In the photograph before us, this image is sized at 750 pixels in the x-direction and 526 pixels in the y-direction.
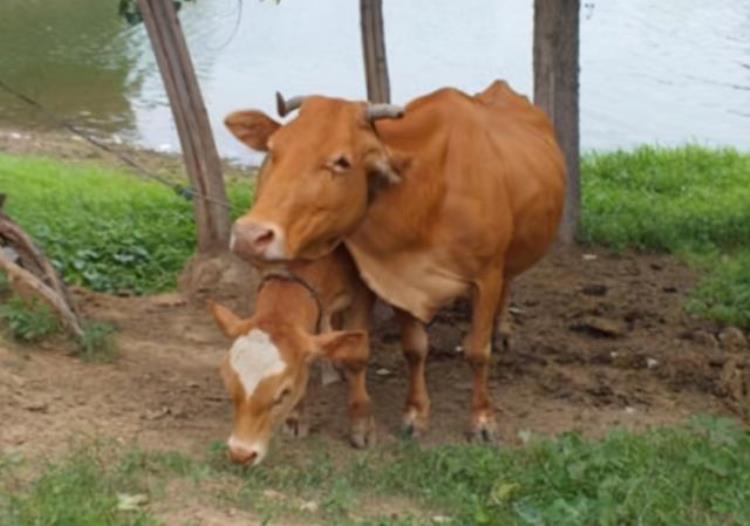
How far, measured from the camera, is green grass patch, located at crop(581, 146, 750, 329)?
9.70m

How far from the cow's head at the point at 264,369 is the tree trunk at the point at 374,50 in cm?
310

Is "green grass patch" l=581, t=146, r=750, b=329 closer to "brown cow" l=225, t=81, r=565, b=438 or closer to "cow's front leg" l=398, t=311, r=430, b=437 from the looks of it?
"brown cow" l=225, t=81, r=565, b=438

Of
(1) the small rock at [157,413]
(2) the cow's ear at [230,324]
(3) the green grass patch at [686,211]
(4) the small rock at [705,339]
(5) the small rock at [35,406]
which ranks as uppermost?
(2) the cow's ear at [230,324]

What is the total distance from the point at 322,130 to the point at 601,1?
19.6 meters

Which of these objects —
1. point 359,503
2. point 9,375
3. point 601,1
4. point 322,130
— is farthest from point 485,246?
point 601,1

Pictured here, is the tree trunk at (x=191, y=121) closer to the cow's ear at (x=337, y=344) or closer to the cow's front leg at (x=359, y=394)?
the cow's front leg at (x=359, y=394)

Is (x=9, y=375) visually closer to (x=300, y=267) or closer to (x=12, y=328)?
(x=12, y=328)

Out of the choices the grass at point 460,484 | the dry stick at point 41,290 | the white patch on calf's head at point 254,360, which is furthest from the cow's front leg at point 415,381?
the dry stick at point 41,290

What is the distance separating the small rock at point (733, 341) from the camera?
855 cm

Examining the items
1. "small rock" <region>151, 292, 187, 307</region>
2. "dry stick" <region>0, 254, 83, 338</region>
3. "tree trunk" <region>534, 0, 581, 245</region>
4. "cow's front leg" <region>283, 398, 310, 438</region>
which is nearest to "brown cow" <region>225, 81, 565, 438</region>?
"cow's front leg" <region>283, 398, 310, 438</region>

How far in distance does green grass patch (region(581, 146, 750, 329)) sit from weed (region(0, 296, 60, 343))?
3.89m

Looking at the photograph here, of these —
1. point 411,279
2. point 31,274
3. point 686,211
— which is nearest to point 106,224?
point 31,274

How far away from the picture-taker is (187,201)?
11.2 metres

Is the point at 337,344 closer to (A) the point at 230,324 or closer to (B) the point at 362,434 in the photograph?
(A) the point at 230,324
